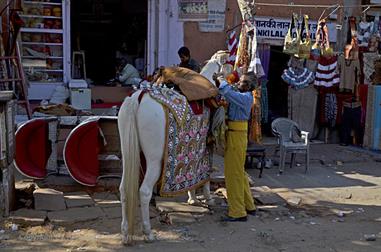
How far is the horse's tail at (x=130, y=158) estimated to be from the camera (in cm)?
484

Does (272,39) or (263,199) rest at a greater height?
(272,39)

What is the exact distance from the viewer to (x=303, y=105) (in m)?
10.6

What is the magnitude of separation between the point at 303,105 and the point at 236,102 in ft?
17.6

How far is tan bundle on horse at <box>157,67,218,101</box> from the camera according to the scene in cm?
551

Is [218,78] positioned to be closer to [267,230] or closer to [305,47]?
[267,230]

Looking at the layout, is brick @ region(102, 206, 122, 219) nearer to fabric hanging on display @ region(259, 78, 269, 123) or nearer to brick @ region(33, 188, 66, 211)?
brick @ region(33, 188, 66, 211)

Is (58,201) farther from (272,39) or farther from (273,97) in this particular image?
(273,97)

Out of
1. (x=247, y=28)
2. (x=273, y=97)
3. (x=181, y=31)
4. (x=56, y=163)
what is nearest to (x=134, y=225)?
(x=56, y=163)

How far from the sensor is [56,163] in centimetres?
680

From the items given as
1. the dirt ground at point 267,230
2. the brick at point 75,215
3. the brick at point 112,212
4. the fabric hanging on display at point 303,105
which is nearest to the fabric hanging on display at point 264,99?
the fabric hanging on display at point 303,105

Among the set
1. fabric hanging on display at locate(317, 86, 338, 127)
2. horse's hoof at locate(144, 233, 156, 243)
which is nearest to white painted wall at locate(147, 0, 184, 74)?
fabric hanging on display at locate(317, 86, 338, 127)

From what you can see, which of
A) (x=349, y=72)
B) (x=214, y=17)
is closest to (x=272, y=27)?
(x=214, y=17)

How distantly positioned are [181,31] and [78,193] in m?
4.11

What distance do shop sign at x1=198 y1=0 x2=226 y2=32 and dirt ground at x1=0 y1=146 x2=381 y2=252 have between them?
353cm
